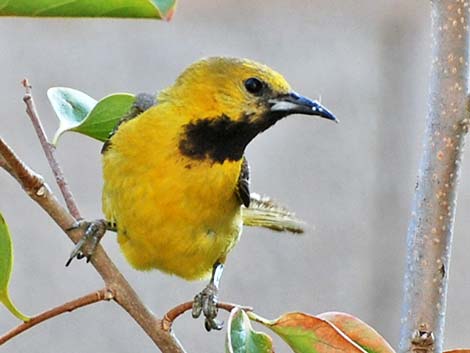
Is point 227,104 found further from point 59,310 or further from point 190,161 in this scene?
point 59,310

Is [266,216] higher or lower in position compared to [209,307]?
higher

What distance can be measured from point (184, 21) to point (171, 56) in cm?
15

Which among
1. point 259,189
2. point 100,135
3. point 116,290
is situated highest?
point 259,189

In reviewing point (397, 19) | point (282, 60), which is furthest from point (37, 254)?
point (397, 19)

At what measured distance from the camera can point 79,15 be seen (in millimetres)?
1005

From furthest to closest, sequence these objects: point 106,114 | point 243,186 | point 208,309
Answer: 1. point 243,186
2. point 208,309
3. point 106,114

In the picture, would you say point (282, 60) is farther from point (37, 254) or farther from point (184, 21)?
point (37, 254)

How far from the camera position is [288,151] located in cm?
365

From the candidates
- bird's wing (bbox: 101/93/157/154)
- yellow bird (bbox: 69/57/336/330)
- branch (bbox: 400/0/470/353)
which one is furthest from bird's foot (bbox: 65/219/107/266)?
branch (bbox: 400/0/470/353)

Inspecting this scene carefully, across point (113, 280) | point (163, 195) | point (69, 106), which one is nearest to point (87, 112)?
point (69, 106)

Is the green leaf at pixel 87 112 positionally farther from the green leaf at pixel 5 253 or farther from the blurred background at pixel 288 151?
the blurred background at pixel 288 151

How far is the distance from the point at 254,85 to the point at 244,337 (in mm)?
572

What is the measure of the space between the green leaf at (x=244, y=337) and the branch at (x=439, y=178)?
0.49 ft

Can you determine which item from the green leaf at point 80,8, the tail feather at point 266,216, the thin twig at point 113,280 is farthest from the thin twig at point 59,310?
the tail feather at point 266,216
